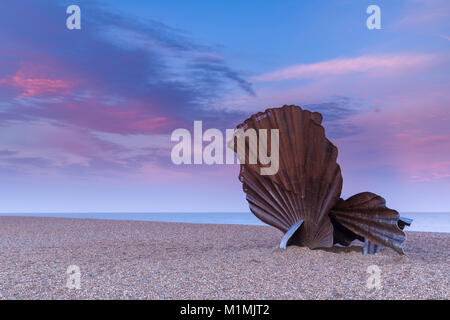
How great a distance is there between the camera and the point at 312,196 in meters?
8.32

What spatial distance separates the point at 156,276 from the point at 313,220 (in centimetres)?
368

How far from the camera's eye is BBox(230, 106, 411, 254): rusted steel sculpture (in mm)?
8094

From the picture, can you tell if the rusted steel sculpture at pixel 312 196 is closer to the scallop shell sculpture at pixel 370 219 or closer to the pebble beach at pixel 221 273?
the scallop shell sculpture at pixel 370 219

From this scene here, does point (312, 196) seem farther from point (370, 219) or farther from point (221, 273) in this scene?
point (221, 273)

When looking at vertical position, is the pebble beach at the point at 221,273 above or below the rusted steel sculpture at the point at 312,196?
below

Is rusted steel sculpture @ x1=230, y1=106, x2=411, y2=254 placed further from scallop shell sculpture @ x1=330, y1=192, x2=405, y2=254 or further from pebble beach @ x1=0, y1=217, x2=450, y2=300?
pebble beach @ x1=0, y1=217, x2=450, y2=300

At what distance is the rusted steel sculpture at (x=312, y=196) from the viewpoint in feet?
26.6

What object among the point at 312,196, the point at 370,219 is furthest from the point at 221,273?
the point at 370,219

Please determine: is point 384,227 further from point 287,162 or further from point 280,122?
point 280,122

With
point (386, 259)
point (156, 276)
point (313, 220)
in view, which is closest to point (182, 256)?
point (156, 276)

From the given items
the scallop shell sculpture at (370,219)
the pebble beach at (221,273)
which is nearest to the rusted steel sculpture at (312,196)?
the scallop shell sculpture at (370,219)
